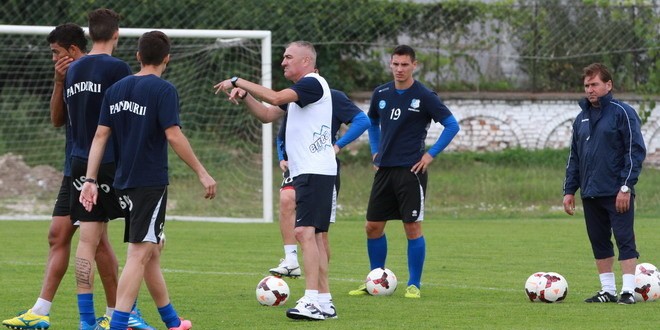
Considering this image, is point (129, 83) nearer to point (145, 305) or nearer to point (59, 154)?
point (145, 305)

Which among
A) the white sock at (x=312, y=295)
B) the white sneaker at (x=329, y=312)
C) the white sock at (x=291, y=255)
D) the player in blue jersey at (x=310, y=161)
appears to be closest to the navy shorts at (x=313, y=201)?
the player in blue jersey at (x=310, y=161)

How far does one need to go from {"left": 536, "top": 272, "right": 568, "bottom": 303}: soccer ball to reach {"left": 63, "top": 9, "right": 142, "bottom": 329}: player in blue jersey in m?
3.58

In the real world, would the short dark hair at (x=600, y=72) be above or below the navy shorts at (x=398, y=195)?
above

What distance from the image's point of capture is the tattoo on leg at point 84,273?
769cm

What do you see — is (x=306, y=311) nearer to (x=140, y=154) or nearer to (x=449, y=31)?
(x=140, y=154)

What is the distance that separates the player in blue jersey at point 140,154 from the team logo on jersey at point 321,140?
1376 mm

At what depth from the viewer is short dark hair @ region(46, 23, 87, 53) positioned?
8008mm

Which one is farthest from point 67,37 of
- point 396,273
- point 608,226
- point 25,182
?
point 25,182

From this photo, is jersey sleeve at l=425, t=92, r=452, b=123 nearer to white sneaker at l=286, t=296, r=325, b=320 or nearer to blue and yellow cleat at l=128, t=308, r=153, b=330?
white sneaker at l=286, t=296, r=325, b=320

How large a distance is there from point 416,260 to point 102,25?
3713 millimetres

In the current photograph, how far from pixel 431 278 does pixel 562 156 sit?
45.0 ft

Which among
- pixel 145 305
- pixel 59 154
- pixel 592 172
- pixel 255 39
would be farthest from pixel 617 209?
pixel 59 154

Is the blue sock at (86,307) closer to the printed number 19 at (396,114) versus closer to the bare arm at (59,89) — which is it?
the bare arm at (59,89)

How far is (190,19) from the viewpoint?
23.5m
